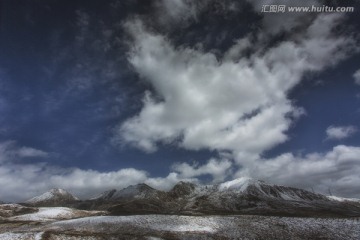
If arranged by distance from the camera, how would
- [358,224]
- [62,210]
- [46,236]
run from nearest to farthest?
[46,236] → [358,224] → [62,210]

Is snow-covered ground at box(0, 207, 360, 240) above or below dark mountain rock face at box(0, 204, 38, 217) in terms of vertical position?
below

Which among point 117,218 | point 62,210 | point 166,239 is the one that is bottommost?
point 166,239

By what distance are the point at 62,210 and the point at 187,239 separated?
105m

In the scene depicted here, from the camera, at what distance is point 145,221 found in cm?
5197

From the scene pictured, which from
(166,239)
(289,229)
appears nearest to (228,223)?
(289,229)

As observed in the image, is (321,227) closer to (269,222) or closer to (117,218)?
(269,222)

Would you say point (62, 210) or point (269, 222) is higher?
point (62, 210)

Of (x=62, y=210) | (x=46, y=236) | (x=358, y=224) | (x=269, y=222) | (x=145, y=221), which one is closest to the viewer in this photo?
(x=46, y=236)

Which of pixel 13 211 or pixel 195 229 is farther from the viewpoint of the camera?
pixel 13 211

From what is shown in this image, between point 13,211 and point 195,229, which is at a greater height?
point 13,211

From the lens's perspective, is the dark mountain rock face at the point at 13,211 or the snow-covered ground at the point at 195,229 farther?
the dark mountain rock face at the point at 13,211

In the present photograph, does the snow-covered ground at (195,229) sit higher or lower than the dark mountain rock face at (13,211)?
lower

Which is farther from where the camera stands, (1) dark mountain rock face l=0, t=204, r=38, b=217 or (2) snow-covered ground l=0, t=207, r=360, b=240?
(1) dark mountain rock face l=0, t=204, r=38, b=217

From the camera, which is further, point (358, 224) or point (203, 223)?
point (203, 223)
